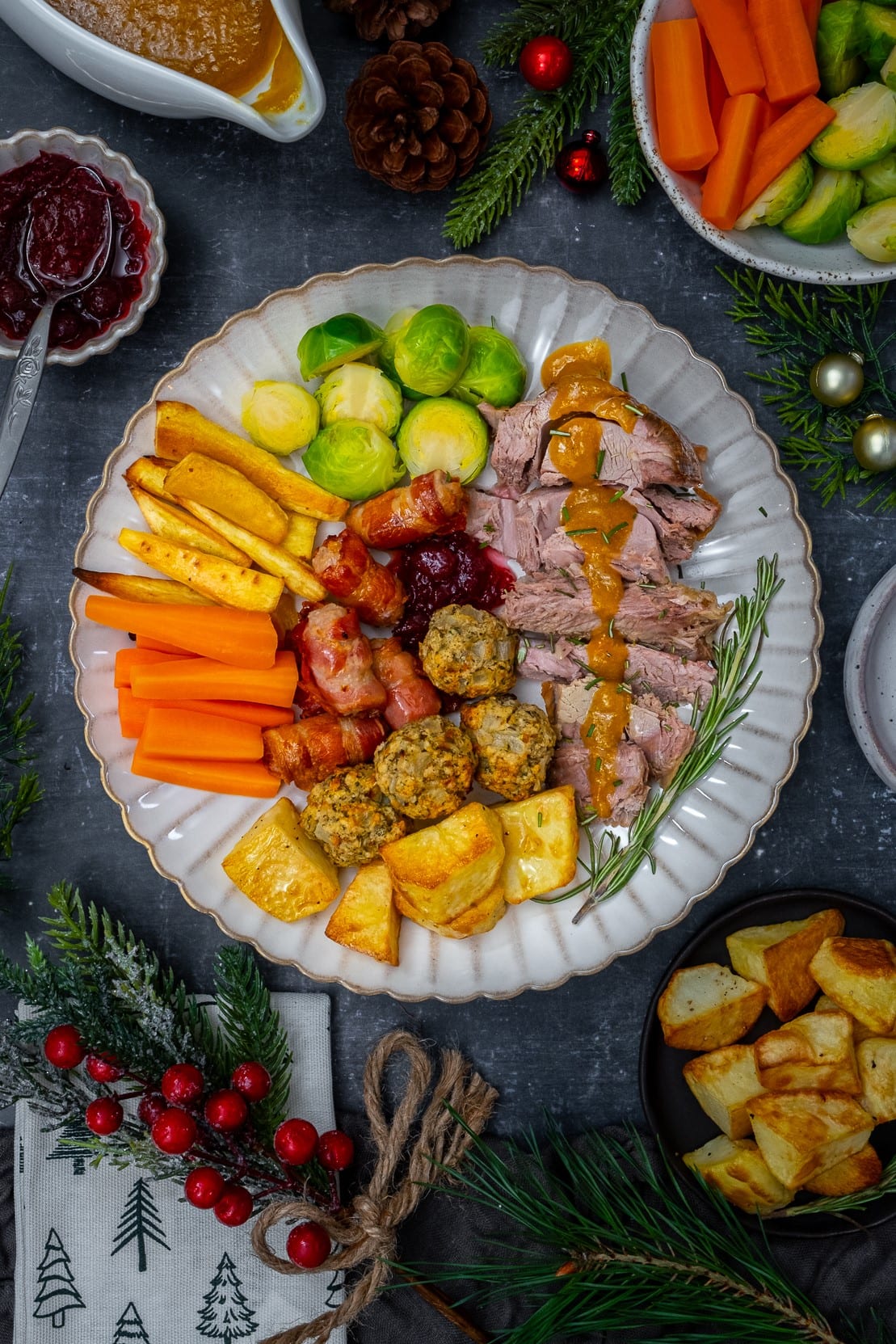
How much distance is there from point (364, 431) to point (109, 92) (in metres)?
1.25

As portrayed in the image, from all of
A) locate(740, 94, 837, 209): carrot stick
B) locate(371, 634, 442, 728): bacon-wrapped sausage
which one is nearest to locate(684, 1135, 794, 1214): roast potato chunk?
locate(371, 634, 442, 728): bacon-wrapped sausage

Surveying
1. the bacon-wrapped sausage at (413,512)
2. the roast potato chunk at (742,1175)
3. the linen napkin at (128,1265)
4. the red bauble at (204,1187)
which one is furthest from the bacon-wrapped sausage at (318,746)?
the roast potato chunk at (742,1175)

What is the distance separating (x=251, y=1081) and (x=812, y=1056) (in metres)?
1.79

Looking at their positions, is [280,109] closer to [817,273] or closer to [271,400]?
[271,400]

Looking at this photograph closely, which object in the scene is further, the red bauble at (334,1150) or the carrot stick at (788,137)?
the red bauble at (334,1150)

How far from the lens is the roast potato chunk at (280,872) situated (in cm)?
312

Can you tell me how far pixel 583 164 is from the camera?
3.29m

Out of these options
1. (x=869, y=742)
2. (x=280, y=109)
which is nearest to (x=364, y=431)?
(x=280, y=109)

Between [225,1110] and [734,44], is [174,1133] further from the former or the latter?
[734,44]

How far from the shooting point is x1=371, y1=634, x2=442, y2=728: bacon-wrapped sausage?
3.20 m

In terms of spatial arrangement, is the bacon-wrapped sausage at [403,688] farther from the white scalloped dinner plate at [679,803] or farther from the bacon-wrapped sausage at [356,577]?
the white scalloped dinner plate at [679,803]

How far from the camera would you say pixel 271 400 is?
3203 mm

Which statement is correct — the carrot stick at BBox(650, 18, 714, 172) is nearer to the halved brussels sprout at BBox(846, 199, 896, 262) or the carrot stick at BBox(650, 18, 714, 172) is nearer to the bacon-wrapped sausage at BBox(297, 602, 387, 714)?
the halved brussels sprout at BBox(846, 199, 896, 262)

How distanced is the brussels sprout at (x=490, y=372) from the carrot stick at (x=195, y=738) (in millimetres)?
1360
